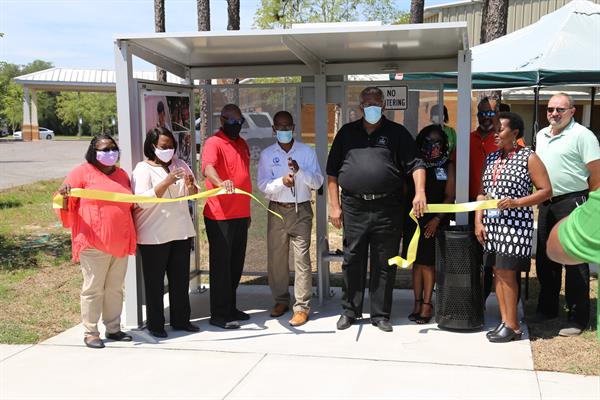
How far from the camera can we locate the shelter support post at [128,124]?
552 cm

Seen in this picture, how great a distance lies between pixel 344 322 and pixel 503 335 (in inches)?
53.8

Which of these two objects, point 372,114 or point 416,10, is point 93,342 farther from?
point 416,10

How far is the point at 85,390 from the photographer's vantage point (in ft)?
14.4

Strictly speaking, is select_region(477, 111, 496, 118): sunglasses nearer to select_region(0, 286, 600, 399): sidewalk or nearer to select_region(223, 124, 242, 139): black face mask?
select_region(0, 286, 600, 399): sidewalk

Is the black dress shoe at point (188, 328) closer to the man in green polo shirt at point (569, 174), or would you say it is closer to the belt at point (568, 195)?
the man in green polo shirt at point (569, 174)

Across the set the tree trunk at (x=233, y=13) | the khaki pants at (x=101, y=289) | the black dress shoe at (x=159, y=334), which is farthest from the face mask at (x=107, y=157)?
the tree trunk at (x=233, y=13)

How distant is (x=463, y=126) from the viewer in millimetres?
5520

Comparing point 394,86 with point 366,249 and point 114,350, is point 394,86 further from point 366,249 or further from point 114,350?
point 114,350

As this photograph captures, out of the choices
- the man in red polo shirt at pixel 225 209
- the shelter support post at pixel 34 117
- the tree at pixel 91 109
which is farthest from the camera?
the tree at pixel 91 109

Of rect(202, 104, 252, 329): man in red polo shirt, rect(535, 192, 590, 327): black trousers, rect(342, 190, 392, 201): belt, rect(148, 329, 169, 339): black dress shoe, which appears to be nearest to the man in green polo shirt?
rect(535, 192, 590, 327): black trousers

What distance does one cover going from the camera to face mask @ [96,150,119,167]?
5.02 meters

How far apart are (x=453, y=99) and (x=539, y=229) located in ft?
18.0

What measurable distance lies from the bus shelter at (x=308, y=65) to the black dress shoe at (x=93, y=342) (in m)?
0.51

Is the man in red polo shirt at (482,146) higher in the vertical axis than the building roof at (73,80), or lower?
lower
